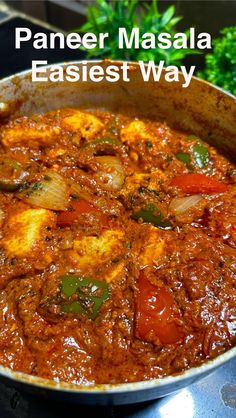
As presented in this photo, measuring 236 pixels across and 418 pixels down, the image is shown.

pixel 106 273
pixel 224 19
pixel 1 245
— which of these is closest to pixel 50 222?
pixel 1 245

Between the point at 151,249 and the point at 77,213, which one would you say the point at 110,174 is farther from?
the point at 151,249

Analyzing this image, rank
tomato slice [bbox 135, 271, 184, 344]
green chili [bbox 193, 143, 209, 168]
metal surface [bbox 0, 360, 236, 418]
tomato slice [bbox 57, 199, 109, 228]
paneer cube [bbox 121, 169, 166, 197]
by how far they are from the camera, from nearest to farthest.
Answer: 1. tomato slice [bbox 135, 271, 184, 344]
2. metal surface [bbox 0, 360, 236, 418]
3. tomato slice [bbox 57, 199, 109, 228]
4. paneer cube [bbox 121, 169, 166, 197]
5. green chili [bbox 193, 143, 209, 168]

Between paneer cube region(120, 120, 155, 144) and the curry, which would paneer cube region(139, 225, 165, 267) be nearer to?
the curry

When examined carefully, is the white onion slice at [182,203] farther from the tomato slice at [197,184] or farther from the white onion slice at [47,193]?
the white onion slice at [47,193]

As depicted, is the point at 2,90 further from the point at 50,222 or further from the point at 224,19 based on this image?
the point at 224,19

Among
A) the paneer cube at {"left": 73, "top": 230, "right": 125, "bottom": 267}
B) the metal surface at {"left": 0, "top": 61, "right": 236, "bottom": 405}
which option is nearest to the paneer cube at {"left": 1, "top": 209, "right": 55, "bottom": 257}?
the paneer cube at {"left": 73, "top": 230, "right": 125, "bottom": 267}
